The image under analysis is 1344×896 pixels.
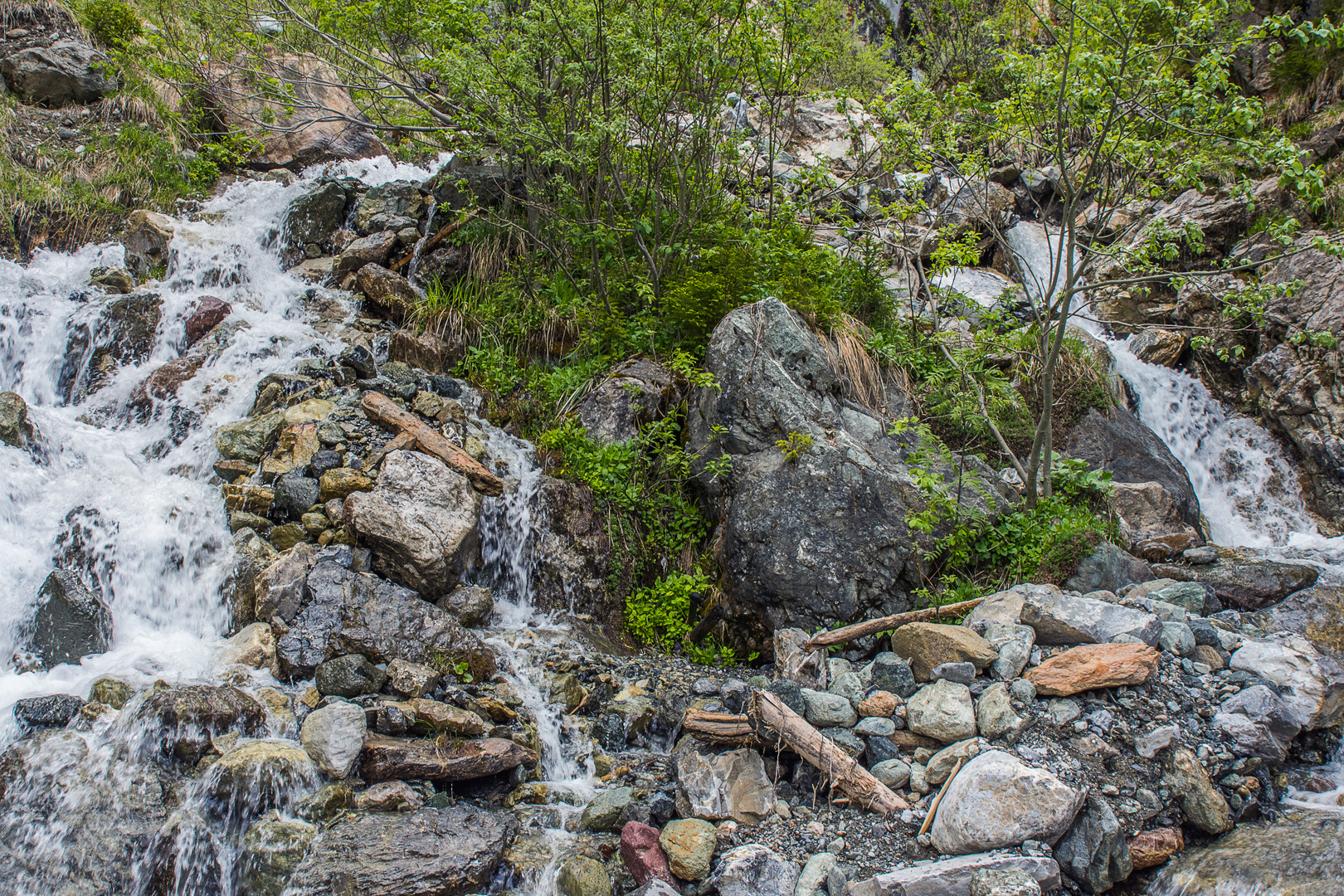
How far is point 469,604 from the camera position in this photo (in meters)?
5.33

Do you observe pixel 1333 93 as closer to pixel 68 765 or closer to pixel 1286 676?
pixel 1286 676

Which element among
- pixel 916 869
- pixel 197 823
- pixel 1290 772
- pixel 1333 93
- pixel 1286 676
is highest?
pixel 1333 93

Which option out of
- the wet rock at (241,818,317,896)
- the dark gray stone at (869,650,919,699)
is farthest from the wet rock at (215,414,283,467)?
the dark gray stone at (869,650,919,699)

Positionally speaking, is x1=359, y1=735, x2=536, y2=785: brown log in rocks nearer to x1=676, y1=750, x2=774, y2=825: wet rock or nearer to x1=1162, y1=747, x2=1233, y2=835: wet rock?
x1=676, y1=750, x2=774, y2=825: wet rock

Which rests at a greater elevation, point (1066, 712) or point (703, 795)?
point (1066, 712)

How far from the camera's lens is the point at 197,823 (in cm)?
343

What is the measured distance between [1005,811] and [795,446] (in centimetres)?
324

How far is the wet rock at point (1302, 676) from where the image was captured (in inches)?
150

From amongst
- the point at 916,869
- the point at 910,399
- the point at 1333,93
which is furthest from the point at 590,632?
the point at 1333,93

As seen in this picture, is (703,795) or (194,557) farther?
(194,557)

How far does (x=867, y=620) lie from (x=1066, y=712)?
165 centimetres

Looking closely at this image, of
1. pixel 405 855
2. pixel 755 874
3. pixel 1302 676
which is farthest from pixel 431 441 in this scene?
pixel 1302 676

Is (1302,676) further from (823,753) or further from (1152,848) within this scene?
(823,753)

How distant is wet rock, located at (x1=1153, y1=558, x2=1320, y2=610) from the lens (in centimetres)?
534
